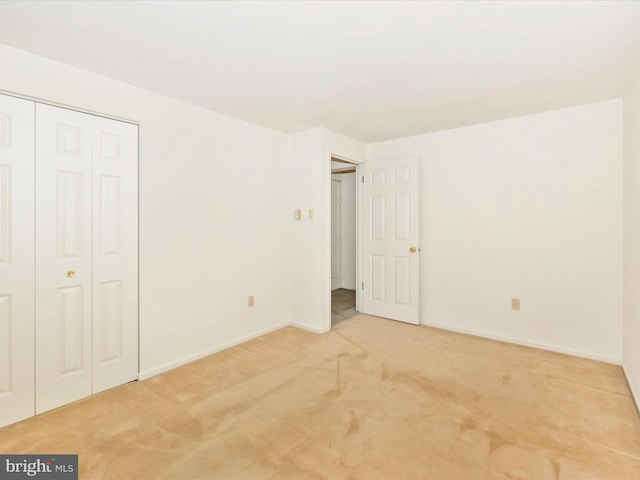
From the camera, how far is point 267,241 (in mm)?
3828

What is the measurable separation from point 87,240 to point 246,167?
5.43 ft

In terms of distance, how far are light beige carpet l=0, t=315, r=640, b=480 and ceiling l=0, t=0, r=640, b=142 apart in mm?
2353

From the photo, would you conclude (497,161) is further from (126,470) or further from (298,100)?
(126,470)

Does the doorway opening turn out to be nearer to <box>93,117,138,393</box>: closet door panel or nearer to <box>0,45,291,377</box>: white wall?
<box>0,45,291,377</box>: white wall

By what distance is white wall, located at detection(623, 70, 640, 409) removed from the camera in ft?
7.65

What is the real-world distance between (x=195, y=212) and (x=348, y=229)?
12.9 ft

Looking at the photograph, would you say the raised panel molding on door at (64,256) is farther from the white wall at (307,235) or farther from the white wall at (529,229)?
the white wall at (529,229)

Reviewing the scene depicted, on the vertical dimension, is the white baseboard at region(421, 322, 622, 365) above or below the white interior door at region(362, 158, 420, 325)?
below

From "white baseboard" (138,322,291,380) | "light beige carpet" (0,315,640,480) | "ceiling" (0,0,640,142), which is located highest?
"ceiling" (0,0,640,142)

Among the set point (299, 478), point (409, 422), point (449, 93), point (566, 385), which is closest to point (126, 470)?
point (299, 478)

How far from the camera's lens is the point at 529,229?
11.1 feet

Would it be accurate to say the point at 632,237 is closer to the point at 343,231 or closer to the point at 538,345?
the point at 538,345

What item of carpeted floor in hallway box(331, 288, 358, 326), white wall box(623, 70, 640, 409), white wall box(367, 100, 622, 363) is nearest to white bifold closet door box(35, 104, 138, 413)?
carpeted floor in hallway box(331, 288, 358, 326)

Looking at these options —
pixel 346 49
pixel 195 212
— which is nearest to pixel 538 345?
pixel 346 49
